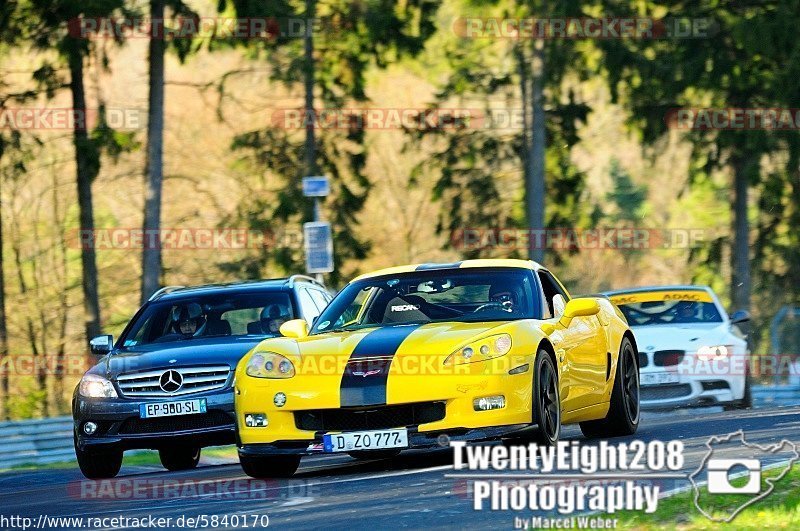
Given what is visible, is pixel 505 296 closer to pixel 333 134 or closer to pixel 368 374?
pixel 368 374

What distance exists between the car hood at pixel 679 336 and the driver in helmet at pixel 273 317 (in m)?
5.79

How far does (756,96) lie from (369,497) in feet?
85.7

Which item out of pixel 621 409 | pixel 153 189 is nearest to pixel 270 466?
pixel 621 409

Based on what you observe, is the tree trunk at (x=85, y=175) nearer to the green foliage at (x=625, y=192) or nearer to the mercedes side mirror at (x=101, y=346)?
the mercedes side mirror at (x=101, y=346)

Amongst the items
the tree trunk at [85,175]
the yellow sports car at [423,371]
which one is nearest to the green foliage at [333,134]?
the tree trunk at [85,175]

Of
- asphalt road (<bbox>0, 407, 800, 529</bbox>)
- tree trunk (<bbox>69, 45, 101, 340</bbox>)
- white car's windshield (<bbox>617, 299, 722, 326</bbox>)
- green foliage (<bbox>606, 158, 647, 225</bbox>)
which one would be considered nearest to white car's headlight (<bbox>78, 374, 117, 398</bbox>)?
asphalt road (<bbox>0, 407, 800, 529</bbox>)

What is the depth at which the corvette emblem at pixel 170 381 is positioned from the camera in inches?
547

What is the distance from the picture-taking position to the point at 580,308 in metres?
→ 12.3

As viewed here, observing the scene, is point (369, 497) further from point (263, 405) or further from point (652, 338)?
point (652, 338)

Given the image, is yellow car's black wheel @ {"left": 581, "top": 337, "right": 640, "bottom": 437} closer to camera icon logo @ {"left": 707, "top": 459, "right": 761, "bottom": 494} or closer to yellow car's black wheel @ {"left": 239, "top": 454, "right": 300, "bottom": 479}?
yellow car's black wheel @ {"left": 239, "top": 454, "right": 300, "bottom": 479}

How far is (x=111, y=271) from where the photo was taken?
40.2 metres

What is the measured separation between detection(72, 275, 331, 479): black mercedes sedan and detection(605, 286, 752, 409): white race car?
547 centimetres

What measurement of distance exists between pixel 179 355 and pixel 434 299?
8.88 ft

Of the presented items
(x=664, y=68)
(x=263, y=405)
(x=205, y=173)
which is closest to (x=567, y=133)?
(x=664, y=68)
